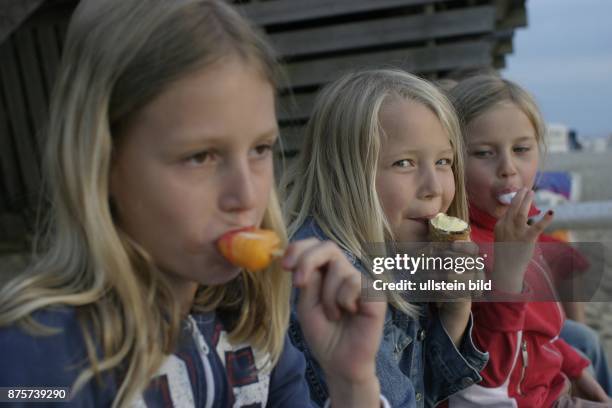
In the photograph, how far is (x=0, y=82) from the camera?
20.2 feet

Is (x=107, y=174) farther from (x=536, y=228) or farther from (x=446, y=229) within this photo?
(x=536, y=228)

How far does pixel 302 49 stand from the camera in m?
5.77

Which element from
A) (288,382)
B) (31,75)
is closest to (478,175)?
(288,382)

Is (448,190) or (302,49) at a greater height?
(302,49)

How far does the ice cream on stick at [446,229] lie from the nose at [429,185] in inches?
2.5

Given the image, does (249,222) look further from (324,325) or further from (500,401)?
(500,401)

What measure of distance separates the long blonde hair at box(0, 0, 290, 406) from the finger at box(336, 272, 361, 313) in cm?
31

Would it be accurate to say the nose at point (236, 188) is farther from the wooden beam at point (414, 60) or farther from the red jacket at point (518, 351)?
the wooden beam at point (414, 60)

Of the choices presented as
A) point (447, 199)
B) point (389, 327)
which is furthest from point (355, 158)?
point (389, 327)

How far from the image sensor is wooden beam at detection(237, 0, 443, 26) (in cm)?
546

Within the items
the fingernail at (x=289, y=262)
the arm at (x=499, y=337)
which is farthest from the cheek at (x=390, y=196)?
the fingernail at (x=289, y=262)

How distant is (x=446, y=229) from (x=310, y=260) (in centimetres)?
73

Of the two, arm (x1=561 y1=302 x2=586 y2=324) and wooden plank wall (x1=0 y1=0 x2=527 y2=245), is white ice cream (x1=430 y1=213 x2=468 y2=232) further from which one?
wooden plank wall (x1=0 y1=0 x2=527 y2=245)

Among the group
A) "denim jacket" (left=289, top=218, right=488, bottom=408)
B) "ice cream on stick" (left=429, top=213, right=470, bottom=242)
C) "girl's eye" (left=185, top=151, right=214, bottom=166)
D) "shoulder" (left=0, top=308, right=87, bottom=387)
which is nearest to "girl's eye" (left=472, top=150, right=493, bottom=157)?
"ice cream on stick" (left=429, top=213, right=470, bottom=242)
